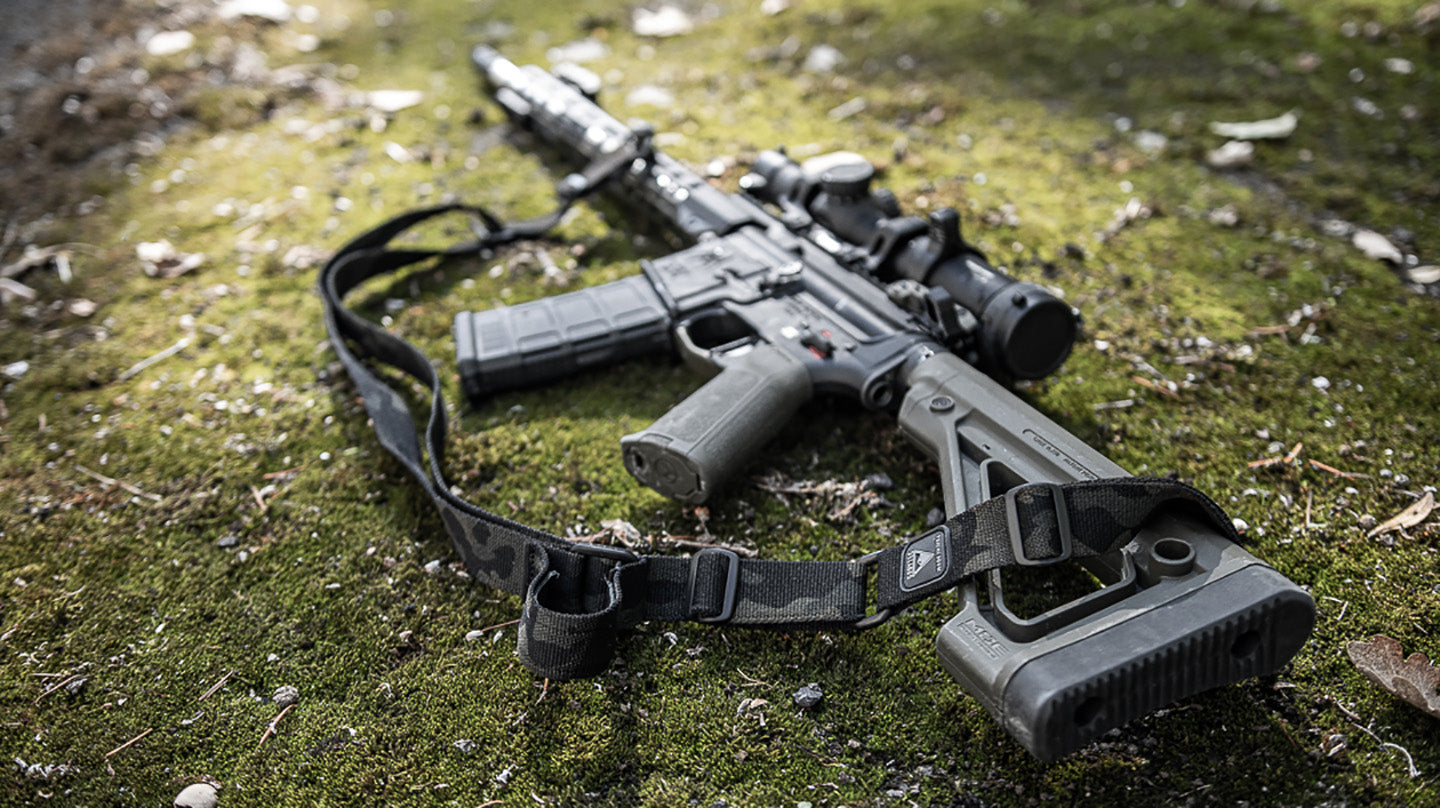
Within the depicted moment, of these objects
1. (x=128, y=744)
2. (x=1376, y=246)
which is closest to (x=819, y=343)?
(x=128, y=744)

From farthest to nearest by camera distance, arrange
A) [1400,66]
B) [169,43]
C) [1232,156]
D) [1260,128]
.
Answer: [169,43] < [1400,66] < [1260,128] < [1232,156]

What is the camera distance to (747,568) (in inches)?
119

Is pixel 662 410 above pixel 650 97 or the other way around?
the other way around

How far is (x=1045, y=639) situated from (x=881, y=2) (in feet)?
21.4

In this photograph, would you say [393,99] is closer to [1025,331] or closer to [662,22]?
[662,22]

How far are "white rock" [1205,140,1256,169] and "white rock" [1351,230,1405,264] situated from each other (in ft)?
2.73

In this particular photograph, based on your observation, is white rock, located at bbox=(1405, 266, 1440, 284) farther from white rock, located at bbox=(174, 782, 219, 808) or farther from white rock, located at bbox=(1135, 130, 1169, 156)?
white rock, located at bbox=(174, 782, 219, 808)

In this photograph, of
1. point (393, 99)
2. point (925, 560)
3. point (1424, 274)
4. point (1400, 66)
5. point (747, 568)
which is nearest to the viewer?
point (925, 560)

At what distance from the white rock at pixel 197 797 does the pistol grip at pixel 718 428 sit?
1657 millimetres

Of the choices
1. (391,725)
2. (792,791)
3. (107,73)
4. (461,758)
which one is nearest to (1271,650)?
(792,791)

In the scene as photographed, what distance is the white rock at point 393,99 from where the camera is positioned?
643cm

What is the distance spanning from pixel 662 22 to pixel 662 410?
15.6ft

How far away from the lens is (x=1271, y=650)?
7.76 ft

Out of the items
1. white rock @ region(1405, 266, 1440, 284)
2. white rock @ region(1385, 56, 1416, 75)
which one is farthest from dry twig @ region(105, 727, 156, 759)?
white rock @ region(1385, 56, 1416, 75)
